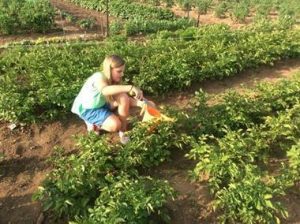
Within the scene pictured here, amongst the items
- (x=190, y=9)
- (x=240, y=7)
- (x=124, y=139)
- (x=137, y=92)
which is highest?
(x=137, y=92)

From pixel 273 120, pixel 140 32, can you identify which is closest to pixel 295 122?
pixel 273 120

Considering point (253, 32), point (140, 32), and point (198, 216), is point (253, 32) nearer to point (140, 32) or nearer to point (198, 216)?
point (140, 32)

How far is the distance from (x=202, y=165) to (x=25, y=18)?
7580mm

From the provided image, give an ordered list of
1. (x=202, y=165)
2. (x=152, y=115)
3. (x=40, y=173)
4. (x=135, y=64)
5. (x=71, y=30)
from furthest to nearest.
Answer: (x=71, y=30)
(x=135, y=64)
(x=152, y=115)
(x=40, y=173)
(x=202, y=165)

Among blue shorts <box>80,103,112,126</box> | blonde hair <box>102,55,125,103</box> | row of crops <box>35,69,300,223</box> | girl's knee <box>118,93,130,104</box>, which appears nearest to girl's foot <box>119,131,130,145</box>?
row of crops <box>35,69,300,223</box>

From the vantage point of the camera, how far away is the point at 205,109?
249 inches

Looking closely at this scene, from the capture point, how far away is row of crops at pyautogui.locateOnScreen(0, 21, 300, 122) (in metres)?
6.44

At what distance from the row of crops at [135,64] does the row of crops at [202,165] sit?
97 centimetres

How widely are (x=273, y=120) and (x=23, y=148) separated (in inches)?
137

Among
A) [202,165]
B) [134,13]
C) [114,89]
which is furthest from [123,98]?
[134,13]

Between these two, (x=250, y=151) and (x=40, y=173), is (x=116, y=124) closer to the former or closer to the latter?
(x=40, y=173)

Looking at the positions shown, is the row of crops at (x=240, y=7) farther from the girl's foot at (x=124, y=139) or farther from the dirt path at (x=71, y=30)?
the girl's foot at (x=124, y=139)

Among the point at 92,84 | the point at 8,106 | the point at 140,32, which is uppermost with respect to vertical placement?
the point at 92,84

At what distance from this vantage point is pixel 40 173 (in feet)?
18.1
